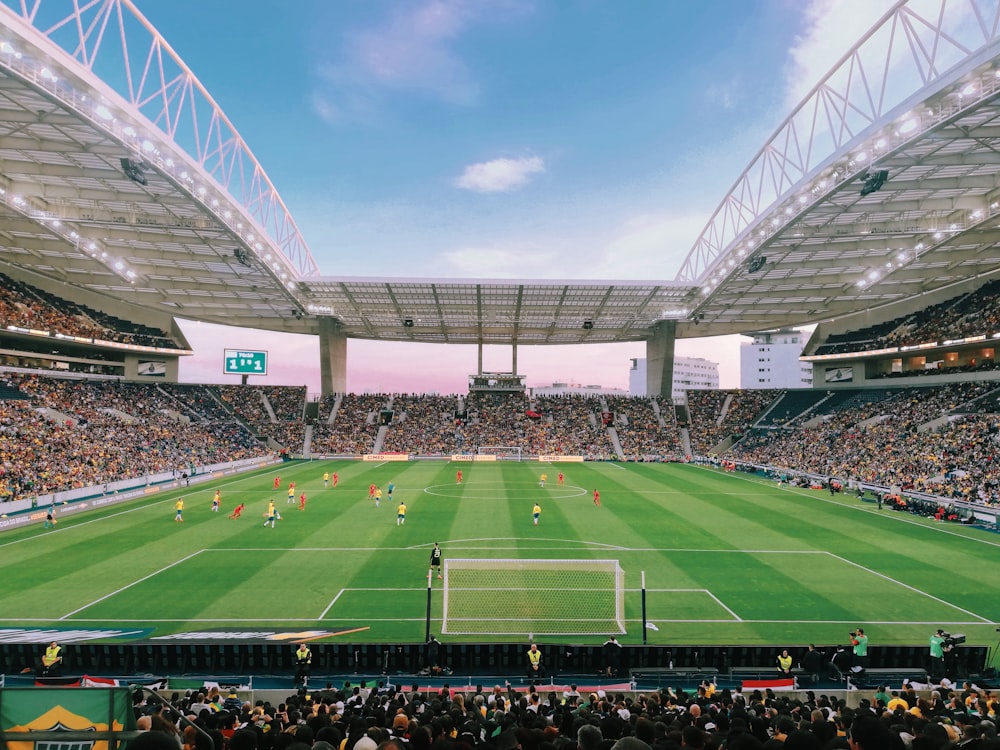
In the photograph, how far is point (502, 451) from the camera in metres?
62.4

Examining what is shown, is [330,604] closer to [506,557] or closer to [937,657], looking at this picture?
[506,557]

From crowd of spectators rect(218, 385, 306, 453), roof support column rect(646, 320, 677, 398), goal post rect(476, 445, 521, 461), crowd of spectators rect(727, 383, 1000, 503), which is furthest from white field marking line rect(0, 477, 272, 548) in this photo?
roof support column rect(646, 320, 677, 398)

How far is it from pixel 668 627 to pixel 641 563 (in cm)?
568

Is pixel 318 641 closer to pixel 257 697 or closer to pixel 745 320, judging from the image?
pixel 257 697

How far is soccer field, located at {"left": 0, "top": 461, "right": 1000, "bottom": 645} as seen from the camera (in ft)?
50.9

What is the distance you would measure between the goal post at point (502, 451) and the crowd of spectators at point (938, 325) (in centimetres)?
3581

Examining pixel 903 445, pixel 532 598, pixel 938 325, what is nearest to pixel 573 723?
pixel 532 598

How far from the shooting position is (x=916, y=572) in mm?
20156

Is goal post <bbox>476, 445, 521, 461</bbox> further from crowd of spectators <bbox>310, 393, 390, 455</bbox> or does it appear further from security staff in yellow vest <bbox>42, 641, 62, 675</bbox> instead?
security staff in yellow vest <bbox>42, 641, 62, 675</bbox>

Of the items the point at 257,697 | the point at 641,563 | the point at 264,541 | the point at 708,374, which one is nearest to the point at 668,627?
the point at 641,563

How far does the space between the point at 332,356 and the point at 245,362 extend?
14368mm

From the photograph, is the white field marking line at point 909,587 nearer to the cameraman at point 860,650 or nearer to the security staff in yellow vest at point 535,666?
the cameraman at point 860,650

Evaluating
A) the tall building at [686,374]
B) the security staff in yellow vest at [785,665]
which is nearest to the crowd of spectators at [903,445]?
the security staff in yellow vest at [785,665]

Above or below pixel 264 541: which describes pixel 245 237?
above
